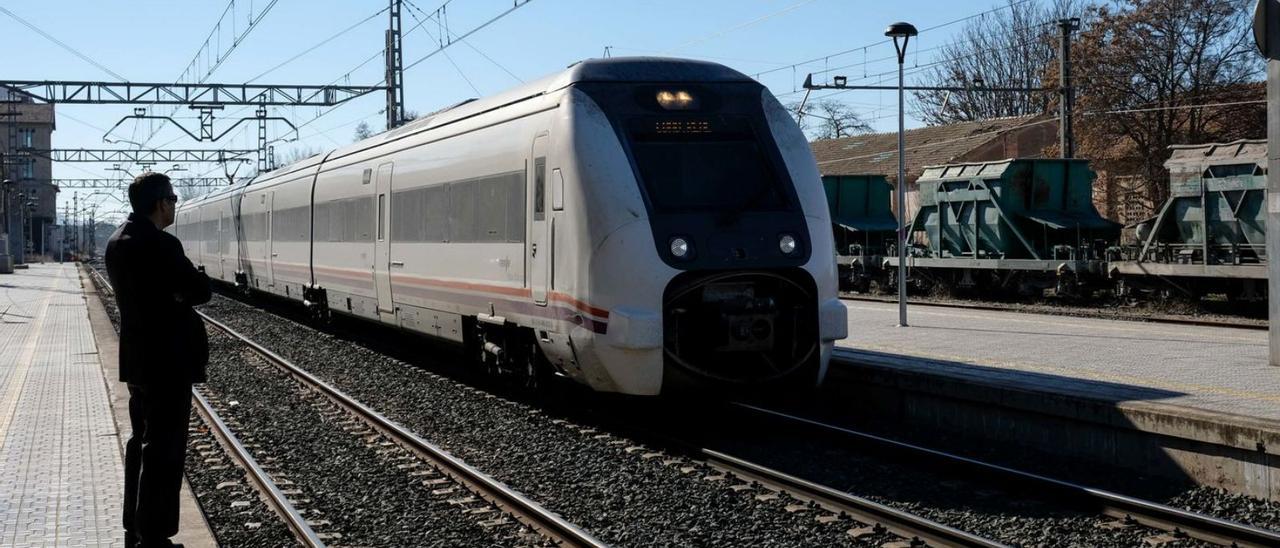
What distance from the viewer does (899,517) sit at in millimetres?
7270

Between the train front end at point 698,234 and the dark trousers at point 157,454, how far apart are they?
4004mm

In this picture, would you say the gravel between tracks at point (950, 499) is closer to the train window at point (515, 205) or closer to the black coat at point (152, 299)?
the train window at point (515, 205)

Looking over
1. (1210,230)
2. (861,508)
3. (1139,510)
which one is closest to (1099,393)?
(1139,510)

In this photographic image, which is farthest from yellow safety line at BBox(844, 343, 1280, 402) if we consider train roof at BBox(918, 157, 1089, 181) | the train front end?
train roof at BBox(918, 157, 1089, 181)

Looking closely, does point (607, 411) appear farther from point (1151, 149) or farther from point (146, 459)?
point (1151, 149)

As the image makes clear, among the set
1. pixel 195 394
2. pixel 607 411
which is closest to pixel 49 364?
pixel 195 394

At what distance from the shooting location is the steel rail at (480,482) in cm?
712

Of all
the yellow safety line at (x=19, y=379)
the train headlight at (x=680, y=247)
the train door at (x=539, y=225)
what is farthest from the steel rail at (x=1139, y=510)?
the yellow safety line at (x=19, y=379)

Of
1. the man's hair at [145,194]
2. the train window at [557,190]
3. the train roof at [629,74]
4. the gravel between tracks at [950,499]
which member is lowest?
the gravel between tracks at [950,499]

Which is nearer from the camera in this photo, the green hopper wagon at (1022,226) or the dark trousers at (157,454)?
the dark trousers at (157,454)

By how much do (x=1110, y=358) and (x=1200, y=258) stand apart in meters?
9.48

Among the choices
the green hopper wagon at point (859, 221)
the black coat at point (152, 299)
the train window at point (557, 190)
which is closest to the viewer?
the black coat at point (152, 299)

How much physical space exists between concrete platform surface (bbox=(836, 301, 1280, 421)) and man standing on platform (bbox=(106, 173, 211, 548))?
6512mm

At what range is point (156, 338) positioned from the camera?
19.7 feet
